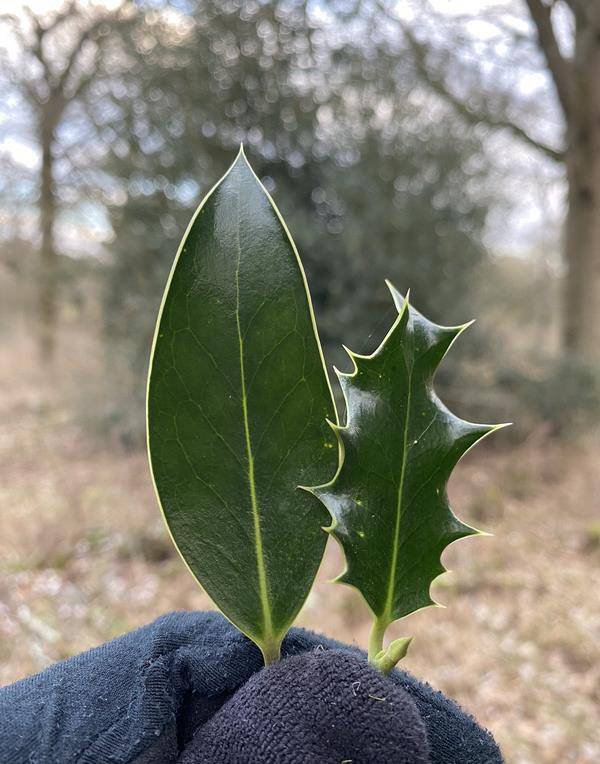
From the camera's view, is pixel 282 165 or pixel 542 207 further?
pixel 542 207

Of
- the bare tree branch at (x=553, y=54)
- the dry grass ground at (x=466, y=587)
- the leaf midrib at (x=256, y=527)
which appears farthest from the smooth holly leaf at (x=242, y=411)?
the bare tree branch at (x=553, y=54)

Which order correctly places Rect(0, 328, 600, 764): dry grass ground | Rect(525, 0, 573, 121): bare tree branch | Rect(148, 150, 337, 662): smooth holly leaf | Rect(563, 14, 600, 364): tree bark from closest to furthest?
Rect(148, 150, 337, 662): smooth holly leaf → Rect(0, 328, 600, 764): dry grass ground → Rect(525, 0, 573, 121): bare tree branch → Rect(563, 14, 600, 364): tree bark

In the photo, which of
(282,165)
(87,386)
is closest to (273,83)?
(282,165)

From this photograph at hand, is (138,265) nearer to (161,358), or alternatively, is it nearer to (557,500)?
(557,500)

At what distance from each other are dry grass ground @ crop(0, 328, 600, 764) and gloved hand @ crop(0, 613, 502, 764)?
1829 millimetres

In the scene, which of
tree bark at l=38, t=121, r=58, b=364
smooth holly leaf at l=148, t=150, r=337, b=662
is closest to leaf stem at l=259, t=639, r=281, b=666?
smooth holly leaf at l=148, t=150, r=337, b=662

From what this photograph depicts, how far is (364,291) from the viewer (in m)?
4.47

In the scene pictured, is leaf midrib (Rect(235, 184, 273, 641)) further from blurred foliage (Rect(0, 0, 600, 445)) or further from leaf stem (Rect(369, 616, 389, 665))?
blurred foliage (Rect(0, 0, 600, 445))

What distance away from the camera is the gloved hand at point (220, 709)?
2.02 ft

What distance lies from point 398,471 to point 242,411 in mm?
167

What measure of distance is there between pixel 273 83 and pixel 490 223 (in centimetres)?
204

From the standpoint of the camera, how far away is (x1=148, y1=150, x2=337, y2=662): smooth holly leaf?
595 mm

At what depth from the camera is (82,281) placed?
7949 mm

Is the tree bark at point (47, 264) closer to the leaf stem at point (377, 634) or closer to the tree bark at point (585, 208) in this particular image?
the tree bark at point (585, 208)
